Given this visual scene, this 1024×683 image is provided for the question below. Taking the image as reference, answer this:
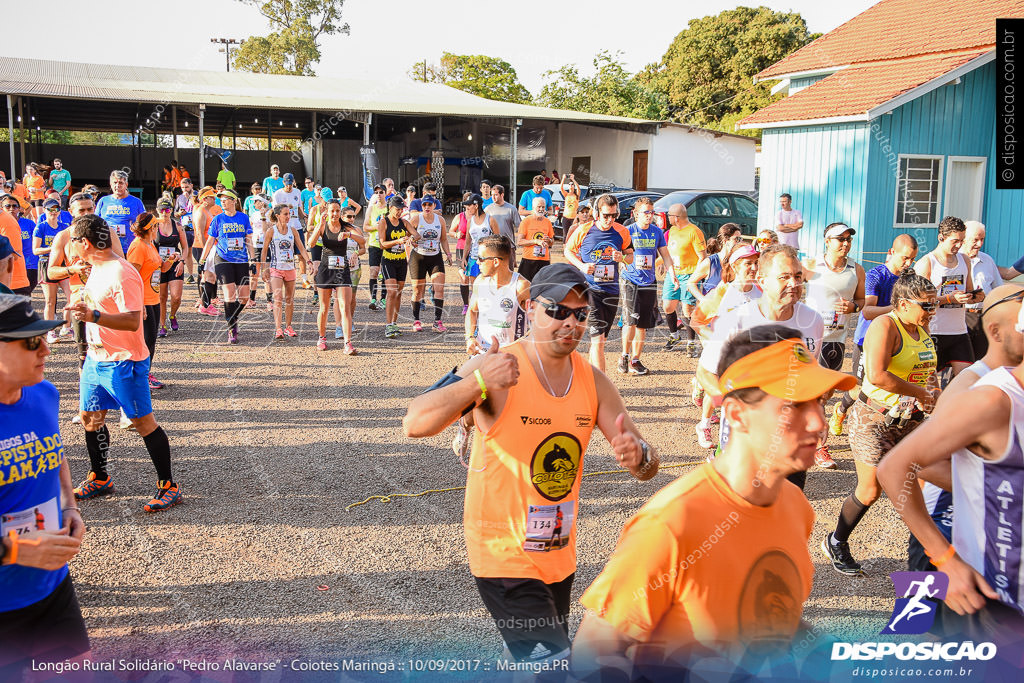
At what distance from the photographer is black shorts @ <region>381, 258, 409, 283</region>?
40.1 feet

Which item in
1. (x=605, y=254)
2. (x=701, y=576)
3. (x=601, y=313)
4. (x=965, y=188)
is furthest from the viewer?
(x=965, y=188)

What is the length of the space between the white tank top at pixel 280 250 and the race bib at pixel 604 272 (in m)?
4.48

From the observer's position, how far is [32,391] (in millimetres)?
3006

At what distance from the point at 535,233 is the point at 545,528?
9.79 meters

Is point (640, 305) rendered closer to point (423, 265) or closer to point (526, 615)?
point (423, 265)

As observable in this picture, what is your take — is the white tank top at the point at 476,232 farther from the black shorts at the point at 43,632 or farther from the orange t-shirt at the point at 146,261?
the black shorts at the point at 43,632

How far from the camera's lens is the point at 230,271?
448 inches

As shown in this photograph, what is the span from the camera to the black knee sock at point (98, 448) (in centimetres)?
582

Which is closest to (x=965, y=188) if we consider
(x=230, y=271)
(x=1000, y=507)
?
(x=230, y=271)

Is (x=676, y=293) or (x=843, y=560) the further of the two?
(x=676, y=293)

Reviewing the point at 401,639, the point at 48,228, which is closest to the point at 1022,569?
the point at 401,639

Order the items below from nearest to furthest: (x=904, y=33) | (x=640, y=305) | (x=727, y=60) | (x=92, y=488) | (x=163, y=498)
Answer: (x=163, y=498)
(x=92, y=488)
(x=640, y=305)
(x=904, y=33)
(x=727, y=60)

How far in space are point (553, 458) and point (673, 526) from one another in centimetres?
103

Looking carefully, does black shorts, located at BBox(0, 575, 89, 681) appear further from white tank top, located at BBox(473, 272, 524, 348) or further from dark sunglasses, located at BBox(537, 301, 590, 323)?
white tank top, located at BBox(473, 272, 524, 348)
